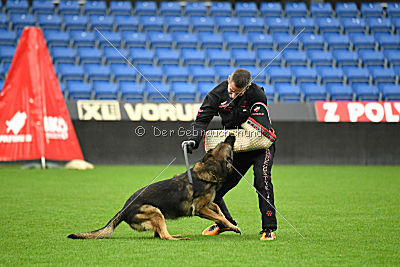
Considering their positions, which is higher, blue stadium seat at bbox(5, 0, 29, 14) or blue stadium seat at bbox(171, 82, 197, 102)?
Answer: blue stadium seat at bbox(5, 0, 29, 14)

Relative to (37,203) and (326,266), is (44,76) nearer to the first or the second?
(37,203)

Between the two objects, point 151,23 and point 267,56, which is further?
point 151,23

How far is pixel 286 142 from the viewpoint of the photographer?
15.9 m

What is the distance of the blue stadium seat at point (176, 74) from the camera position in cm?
1766

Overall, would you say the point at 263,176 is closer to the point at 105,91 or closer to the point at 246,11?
the point at 105,91

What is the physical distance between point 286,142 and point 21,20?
31.0 feet

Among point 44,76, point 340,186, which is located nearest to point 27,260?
point 340,186

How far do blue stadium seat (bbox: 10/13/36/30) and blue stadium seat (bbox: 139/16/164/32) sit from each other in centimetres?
354

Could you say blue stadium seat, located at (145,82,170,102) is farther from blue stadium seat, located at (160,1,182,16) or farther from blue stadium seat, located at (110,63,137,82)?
blue stadium seat, located at (160,1,182,16)

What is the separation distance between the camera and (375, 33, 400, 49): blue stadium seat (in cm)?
1959

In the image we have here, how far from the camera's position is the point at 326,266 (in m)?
4.32

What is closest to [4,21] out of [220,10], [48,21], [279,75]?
[48,21]

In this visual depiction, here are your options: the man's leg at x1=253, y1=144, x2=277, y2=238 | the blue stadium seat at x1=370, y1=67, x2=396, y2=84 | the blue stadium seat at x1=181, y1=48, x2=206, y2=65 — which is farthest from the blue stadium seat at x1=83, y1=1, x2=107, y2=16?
the man's leg at x1=253, y1=144, x2=277, y2=238

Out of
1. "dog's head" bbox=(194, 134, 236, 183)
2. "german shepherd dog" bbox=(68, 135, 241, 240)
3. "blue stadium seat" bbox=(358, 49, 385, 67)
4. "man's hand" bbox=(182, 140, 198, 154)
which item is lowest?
"german shepherd dog" bbox=(68, 135, 241, 240)
